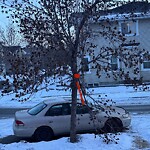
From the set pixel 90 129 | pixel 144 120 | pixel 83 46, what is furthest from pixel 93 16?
pixel 144 120

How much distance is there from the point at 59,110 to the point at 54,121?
17.7 inches

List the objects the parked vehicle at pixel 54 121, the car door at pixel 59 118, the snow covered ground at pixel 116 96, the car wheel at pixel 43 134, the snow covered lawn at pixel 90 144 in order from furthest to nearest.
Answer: the snow covered ground at pixel 116 96 < the car door at pixel 59 118 < the car wheel at pixel 43 134 < the parked vehicle at pixel 54 121 < the snow covered lawn at pixel 90 144

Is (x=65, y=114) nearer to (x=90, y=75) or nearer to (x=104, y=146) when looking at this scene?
(x=104, y=146)

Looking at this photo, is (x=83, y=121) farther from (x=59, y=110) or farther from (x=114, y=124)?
(x=114, y=124)

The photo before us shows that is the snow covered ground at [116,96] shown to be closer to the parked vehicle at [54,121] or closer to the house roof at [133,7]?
the parked vehicle at [54,121]

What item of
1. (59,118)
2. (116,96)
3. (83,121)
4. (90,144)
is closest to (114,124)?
(83,121)

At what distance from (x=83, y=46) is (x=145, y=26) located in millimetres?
19690

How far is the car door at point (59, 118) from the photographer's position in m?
10.6

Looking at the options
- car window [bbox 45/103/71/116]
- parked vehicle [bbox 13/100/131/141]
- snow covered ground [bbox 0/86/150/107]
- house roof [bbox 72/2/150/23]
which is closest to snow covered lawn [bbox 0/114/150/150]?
parked vehicle [bbox 13/100/131/141]

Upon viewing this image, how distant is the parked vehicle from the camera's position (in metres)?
10.4

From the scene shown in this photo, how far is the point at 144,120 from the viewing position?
12.9m

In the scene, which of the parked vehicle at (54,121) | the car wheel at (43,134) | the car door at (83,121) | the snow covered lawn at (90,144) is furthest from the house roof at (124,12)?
the car wheel at (43,134)

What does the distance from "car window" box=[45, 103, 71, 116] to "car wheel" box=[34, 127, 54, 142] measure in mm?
552

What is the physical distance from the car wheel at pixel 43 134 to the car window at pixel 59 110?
0.55m
